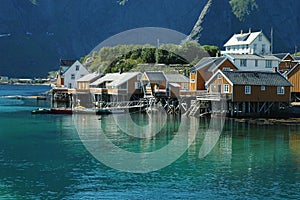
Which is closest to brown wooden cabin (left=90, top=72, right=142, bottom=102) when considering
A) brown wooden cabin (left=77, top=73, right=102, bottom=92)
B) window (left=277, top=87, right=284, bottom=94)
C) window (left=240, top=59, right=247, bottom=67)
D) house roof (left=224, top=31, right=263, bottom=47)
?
brown wooden cabin (left=77, top=73, right=102, bottom=92)

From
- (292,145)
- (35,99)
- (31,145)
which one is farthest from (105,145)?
(35,99)

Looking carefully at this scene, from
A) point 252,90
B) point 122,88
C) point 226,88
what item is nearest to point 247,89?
point 252,90

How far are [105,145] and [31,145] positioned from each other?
19.1 feet

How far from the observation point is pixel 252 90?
5909 centimetres

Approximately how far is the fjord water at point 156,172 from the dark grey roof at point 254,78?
13.6m

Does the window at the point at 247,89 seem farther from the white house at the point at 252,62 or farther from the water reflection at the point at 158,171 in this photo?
the white house at the point at 252,62

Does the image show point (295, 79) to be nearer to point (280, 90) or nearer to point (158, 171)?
point (280, 90)

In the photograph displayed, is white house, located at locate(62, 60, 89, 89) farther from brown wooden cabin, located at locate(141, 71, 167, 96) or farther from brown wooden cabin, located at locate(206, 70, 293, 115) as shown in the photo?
brown wooden cabin, located at locate(206, 70, 293, 115)

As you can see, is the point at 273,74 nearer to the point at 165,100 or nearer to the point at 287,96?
the point at 287,96

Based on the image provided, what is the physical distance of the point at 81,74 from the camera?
351ft

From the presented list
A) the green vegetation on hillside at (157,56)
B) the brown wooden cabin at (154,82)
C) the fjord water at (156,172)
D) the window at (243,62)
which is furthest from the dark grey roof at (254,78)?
the green vegetation on hillside at (157,56)

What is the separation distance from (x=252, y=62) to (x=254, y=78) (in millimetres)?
15877

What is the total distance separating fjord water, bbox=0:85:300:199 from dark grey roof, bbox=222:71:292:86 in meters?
13.6

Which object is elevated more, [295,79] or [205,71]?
[205,71]
